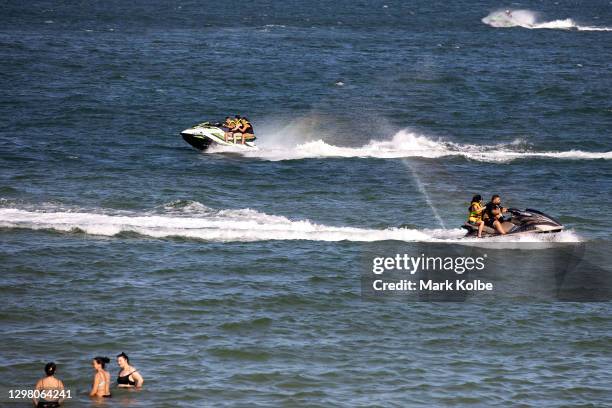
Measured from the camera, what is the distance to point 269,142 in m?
56.9

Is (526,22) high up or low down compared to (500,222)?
up

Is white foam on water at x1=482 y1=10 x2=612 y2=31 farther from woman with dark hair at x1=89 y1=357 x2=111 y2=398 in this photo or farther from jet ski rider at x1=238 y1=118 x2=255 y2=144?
woman with dark hair at x1=89 y1=357 x2=111 y2=398

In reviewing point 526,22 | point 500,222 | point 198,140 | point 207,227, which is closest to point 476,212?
point 500,222

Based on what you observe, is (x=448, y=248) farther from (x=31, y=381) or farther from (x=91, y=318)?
(x=31, y=381)

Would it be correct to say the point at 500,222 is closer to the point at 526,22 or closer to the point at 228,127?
the point at 228,127

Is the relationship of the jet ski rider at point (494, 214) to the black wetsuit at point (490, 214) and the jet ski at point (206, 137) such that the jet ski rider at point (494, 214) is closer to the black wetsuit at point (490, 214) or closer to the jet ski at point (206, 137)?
the black wetsuit at point (490, 214)

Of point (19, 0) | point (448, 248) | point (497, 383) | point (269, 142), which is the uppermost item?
point (19, 0)

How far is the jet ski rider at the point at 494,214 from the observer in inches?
1373

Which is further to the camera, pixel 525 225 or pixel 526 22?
pixel 526 22

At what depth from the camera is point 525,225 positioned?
35.2m

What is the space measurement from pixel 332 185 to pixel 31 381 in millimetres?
23245

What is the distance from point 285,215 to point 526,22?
102994 millimetres

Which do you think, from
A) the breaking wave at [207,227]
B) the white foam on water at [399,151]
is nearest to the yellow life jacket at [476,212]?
the breaking wave at [207,227]

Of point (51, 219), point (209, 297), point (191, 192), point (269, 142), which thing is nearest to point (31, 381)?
point (209, 297)
